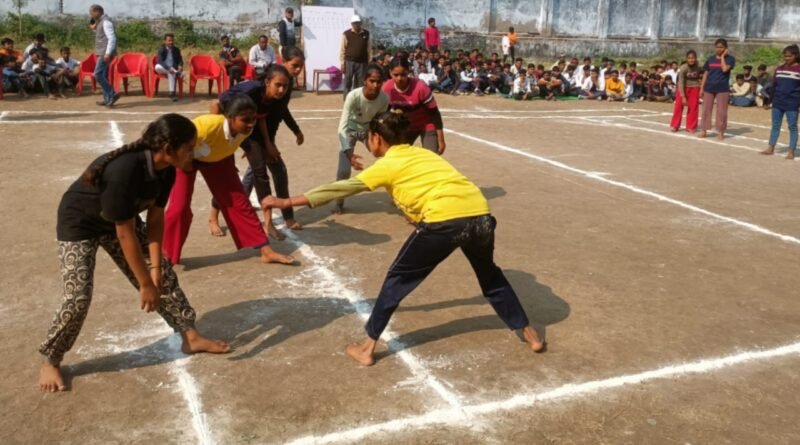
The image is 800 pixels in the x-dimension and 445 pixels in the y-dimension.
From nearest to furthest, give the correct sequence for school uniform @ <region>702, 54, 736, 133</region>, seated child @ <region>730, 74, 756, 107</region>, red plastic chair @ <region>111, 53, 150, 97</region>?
1. school uniform @ <region>702, 54, 736, 133</region>
2. red plastic chair @ <region>111, 53, 150, 97</region>
3. seated child @ <region>730, 74, 756, 107</region>

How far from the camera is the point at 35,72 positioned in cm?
1655

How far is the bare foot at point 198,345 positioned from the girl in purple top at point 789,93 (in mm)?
10709

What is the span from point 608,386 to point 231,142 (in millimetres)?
3372

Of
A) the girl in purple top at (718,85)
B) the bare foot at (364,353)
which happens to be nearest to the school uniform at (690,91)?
the girl in purple top at (718,85)

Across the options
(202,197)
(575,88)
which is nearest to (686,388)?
(202,197)

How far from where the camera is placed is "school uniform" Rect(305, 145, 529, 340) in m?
4.32

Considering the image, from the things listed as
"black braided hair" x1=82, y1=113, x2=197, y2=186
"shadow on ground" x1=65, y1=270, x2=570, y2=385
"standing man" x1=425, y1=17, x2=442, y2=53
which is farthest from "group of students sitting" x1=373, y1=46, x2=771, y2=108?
"black braided hair" x1=82, y1=113, x2=197, y2=186

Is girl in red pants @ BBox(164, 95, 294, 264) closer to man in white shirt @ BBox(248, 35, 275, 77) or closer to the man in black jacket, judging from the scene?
the man in black jacket

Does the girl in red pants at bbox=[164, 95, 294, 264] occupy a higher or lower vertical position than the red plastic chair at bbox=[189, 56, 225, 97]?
lower

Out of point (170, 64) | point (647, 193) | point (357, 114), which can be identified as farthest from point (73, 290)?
point (170, 64)

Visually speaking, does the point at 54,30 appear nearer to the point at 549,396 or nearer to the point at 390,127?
the point at 390,127

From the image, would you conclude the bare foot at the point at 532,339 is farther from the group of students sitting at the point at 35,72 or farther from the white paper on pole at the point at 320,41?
the white paper on pole at the point at 320,41

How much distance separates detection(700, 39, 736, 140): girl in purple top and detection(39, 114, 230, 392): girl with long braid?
12496 mm

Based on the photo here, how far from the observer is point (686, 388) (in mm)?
4379
